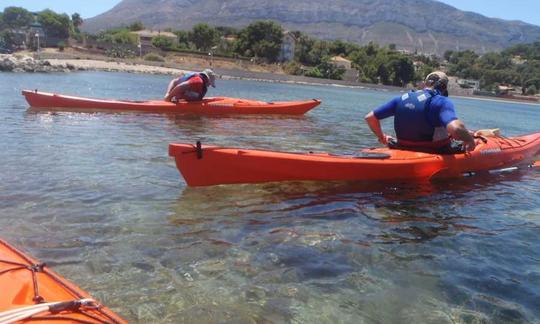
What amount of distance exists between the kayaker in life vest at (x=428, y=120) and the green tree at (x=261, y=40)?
280 feet

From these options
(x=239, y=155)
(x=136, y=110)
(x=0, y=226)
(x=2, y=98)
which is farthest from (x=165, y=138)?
(x=2, y=98)

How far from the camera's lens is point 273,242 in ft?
16.3

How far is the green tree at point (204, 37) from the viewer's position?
9344 cm

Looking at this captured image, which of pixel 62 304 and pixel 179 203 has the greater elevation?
pixel 62 304

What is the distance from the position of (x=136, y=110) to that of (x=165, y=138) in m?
3.76

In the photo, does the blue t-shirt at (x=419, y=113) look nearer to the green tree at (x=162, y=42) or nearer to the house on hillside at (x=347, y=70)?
the house on hillside at (x=347, y=70)

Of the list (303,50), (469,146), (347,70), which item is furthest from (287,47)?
(469,146)

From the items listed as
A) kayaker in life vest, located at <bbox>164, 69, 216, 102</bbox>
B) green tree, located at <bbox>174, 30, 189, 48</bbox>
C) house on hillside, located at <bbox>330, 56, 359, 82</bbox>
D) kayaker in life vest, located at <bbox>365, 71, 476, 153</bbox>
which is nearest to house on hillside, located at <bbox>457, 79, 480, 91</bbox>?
house on hillside, located at <bbox>330, 56, 359, 82</bbox>

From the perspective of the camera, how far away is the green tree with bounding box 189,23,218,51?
93438mm

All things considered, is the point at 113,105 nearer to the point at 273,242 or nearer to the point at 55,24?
the point at 273,242

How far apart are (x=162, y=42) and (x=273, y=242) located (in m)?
93.5

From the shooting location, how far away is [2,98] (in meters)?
17.3

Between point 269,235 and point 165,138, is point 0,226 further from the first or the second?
point 165,138

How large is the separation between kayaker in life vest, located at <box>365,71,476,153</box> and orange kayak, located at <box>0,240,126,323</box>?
18.9ft
